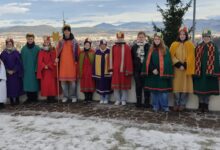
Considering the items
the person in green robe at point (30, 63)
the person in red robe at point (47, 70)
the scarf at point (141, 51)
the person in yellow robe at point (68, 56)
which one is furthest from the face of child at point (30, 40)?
the scarf at point (141, 51)

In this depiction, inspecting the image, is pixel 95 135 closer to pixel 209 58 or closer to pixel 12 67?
pixel 209 58

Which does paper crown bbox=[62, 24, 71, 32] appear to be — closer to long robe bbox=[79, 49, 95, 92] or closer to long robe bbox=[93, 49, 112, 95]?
long robe bbox=[79, 49, 95, 92]

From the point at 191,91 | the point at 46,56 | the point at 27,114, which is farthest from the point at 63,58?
the point at 191,91

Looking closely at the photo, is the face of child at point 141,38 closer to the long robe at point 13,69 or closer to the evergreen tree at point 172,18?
the long robe at point 13,69

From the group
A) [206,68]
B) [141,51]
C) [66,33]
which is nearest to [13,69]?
[66,33]

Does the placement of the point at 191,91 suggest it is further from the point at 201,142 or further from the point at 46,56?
the point at 46,56

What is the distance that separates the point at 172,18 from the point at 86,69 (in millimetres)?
8825

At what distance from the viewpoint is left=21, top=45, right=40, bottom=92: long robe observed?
30.5ft

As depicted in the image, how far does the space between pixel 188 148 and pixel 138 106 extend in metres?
2.86

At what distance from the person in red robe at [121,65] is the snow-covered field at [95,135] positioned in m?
1.31

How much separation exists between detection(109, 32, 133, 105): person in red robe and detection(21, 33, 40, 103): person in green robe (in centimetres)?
191

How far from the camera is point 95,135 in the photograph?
6789 millimetres

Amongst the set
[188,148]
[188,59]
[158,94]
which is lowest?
[188,148]

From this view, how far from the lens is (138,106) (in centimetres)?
887
